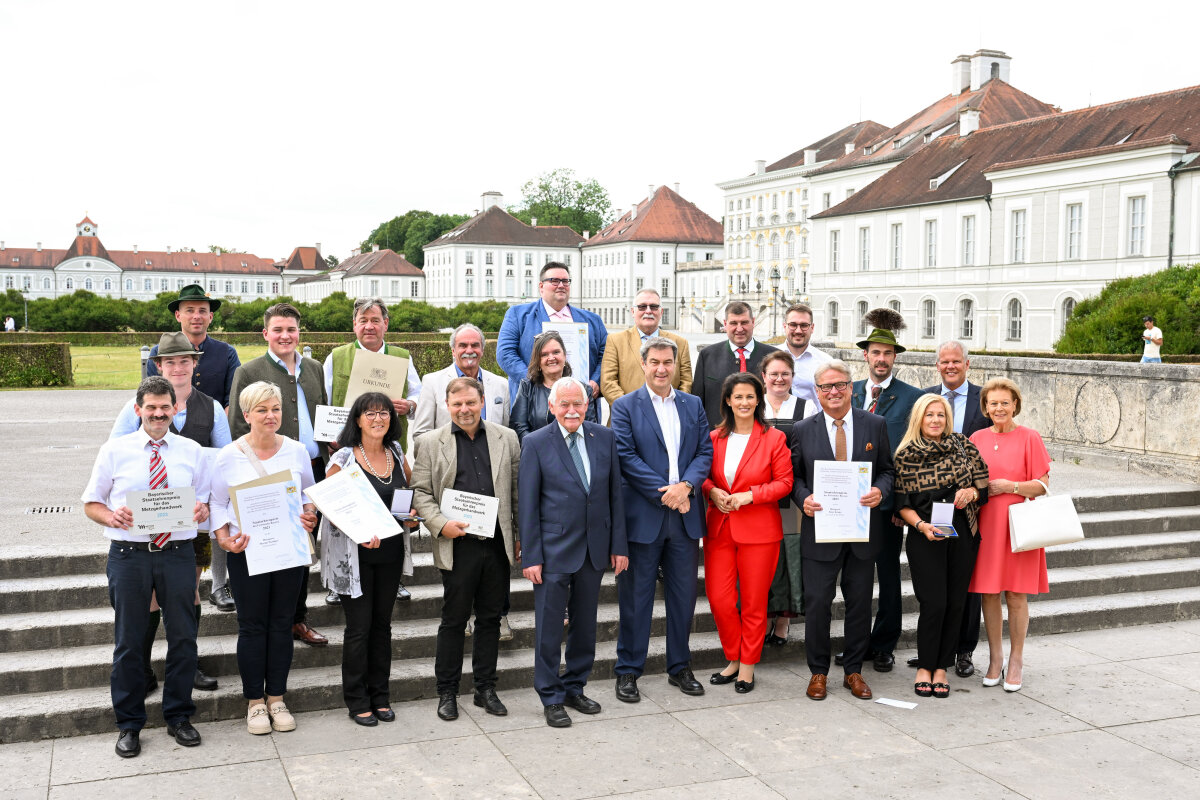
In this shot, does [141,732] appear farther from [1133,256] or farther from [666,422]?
[1133,256]

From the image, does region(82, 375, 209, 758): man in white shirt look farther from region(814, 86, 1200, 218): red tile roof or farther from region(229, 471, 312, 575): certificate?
region(814, 86, 1200, 218): red tile roof

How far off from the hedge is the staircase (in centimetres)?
2100

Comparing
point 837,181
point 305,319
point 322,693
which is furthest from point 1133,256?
point 322,693

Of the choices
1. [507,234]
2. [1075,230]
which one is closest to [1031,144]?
[1075,230]

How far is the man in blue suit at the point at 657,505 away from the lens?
6.26 meters

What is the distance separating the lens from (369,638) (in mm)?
5820

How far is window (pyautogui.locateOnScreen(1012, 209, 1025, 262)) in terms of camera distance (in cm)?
4716

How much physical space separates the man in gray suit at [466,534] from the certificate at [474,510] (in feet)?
0.09

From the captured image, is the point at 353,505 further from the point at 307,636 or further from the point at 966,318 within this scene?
the point at 966,318

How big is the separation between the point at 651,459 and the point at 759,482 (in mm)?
686

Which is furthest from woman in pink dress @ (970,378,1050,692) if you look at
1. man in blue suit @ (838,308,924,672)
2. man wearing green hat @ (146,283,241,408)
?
man wearing green hat @ (146,283,241,408)

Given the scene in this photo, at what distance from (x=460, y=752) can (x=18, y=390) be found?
23.0 meters

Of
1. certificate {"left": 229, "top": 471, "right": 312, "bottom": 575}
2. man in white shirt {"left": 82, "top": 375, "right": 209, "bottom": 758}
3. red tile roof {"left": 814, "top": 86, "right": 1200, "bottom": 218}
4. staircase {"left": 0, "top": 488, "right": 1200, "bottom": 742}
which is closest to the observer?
man in white shirt {"left": 82, "top": 375, "right": 209, "bottom": 758}

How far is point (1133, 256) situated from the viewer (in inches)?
1636
